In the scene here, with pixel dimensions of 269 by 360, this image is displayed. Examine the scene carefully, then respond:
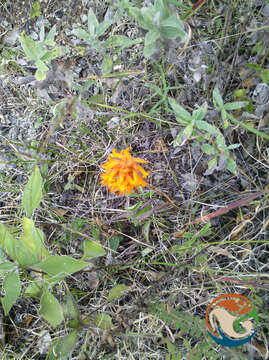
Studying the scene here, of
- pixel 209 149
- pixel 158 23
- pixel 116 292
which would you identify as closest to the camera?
pixel 158 23

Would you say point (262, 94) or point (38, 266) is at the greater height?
point (262, 94)

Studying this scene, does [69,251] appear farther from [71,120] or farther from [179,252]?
[71,120]

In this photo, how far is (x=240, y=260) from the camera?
1928mm

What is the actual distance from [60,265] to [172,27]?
4.13 ft

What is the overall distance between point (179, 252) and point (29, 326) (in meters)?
1.10

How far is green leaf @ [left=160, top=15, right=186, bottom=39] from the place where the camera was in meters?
1.53

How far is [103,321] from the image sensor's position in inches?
75.9

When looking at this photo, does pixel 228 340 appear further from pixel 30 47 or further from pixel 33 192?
pixel 30 47

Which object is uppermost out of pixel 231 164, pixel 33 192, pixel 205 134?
pixel 205 134

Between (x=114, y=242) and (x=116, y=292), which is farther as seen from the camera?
(x=114, y=242)

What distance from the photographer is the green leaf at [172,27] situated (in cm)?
153

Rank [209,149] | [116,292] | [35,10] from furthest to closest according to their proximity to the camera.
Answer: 1. [35,10]
2. [116,292]
3. [209,149]

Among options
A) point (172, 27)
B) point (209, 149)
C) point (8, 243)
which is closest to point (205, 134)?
point (209, 149)

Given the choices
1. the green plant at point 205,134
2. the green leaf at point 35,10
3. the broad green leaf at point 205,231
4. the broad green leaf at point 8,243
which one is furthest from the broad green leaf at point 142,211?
the green leaf at point 35,10
